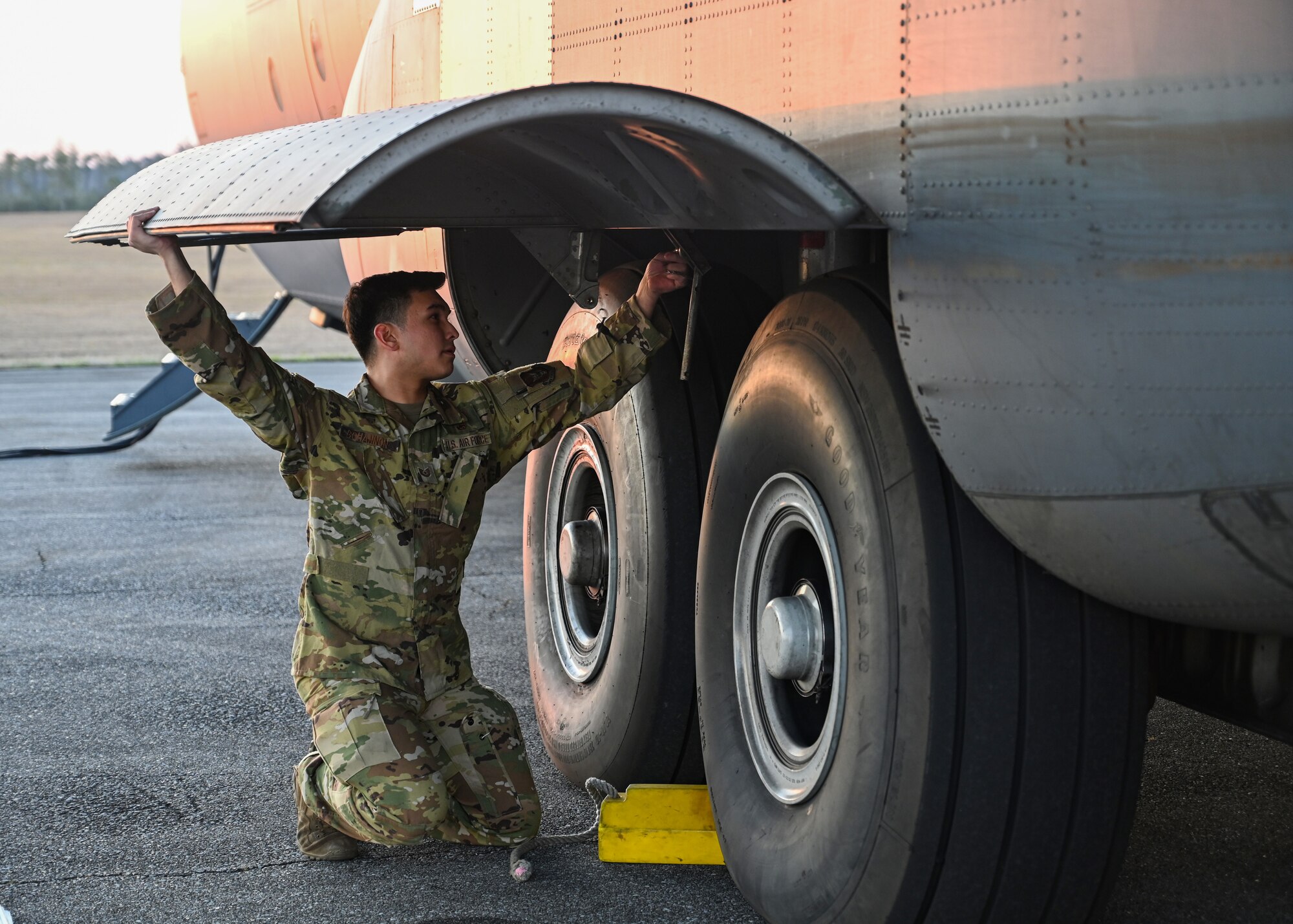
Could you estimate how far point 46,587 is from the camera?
6.02 metres

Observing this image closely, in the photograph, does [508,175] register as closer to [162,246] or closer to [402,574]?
[162,246]

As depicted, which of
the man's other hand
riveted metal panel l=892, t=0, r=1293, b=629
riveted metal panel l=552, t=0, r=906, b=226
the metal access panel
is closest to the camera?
riveted metal panel l=892, t=0, r=1293, b=629

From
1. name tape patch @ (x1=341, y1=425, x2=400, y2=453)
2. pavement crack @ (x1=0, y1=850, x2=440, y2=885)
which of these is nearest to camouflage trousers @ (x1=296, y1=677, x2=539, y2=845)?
pavement crack @ (x1=0, y1=850, x2=440, y2=885)

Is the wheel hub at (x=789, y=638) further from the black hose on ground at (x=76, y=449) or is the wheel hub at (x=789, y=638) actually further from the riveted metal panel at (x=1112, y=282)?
the black hose on ground at (x=76, y=449)

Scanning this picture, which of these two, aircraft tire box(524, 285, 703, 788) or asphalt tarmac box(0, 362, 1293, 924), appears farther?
aircraft tire box(524, 285, 703, 788)

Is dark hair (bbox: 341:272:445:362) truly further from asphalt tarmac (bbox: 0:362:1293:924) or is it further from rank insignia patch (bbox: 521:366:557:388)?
asphalt tarmac (bbox: 0:362:1293:924)

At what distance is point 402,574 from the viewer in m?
3.25

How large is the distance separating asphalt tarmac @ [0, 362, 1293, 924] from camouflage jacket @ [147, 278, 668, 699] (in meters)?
0.49

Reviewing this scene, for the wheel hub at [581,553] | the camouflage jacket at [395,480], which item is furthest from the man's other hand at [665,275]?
the wheel hub at [581,553]

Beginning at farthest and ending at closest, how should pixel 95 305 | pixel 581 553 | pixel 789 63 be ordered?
pixel 95 305
pixel 581 553
pixel 789 63

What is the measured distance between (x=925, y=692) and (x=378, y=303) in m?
1.78

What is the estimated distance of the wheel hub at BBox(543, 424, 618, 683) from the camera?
12.2 feet

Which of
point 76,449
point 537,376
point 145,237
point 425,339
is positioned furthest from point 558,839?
point 76,449

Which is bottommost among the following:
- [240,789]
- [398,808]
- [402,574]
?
[240,789]
